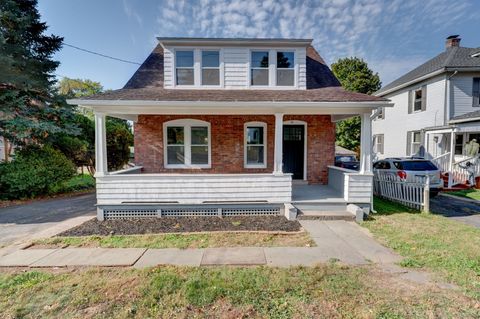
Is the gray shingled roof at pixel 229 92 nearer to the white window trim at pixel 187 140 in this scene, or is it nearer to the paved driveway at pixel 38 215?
the white window trim at pixel 187 140

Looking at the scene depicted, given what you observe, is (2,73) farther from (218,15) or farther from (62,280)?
(62,280)

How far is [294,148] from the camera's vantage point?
9227 millimetres

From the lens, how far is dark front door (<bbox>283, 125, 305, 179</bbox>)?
915cm

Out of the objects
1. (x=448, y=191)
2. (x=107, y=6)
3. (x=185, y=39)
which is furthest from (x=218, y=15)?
(x=448, y=191)

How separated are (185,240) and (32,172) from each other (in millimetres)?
8237

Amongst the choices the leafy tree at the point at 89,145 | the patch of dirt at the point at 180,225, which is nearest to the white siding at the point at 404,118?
the patch of dirt at the point at 180,225

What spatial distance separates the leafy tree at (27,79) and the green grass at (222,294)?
28.6ft

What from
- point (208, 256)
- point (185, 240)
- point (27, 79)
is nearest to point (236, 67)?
point (185, 240)

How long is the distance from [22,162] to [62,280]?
8.48 m

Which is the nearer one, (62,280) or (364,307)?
(364,307)

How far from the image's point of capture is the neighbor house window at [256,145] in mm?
8914

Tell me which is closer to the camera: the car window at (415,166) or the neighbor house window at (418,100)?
the car window at (415,166)

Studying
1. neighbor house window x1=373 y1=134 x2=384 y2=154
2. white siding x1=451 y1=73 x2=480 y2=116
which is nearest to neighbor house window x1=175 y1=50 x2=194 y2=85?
white siding x1=451 y1=73 x2=480 y2=116

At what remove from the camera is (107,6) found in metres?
9.95
